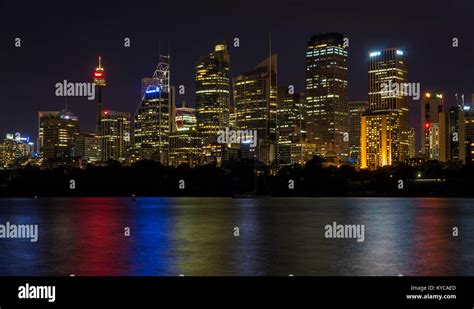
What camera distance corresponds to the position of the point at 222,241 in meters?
45.4

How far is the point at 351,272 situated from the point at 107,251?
1553cm

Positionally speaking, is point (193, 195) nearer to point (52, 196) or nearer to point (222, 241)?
point (52, 196)

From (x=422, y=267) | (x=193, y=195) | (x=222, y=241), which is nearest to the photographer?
(x=422, y=267)

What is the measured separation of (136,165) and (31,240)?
14731 centimetres

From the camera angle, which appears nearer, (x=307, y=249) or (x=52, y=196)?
(x=307, y=249)
